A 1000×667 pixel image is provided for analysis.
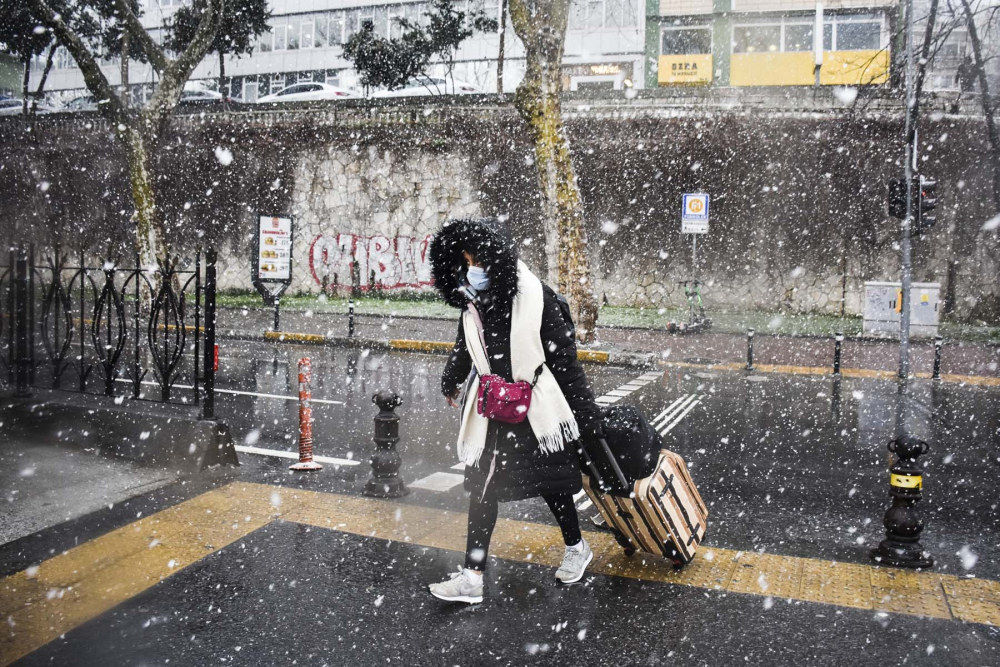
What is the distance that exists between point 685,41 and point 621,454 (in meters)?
35.3

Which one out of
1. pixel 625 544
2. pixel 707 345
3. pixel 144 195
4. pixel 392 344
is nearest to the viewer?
pixel 625 544

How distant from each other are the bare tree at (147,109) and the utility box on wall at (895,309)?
16970 millimetres

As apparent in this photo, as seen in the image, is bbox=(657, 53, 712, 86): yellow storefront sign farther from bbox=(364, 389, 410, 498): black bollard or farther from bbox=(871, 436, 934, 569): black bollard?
bbox=(871, 436, 934, 569): black bollard

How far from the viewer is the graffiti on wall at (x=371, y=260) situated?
2530 cm

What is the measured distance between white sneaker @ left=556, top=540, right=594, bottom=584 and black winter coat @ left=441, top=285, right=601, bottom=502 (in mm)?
473

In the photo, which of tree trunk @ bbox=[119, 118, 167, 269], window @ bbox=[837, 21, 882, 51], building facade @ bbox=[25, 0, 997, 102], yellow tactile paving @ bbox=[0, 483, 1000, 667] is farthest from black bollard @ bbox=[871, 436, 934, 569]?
window @ bbox=[837, 21, 882, 51]

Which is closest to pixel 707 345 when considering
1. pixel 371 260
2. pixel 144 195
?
pixel 371 260

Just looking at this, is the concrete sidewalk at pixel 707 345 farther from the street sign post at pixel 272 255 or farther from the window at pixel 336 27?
the window at pixel 336 27

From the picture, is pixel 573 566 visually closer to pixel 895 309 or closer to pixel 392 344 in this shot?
pixel 392 344

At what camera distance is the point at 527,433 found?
13.6ft

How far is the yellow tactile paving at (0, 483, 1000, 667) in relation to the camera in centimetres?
413

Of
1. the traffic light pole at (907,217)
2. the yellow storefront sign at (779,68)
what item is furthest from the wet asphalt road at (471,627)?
the yellow storefront sign at (779,68)

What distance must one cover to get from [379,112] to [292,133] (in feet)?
10.3

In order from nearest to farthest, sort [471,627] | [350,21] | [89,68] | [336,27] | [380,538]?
[471,627] < [380,538] < [89,68] < [350,21] < [336,27]
